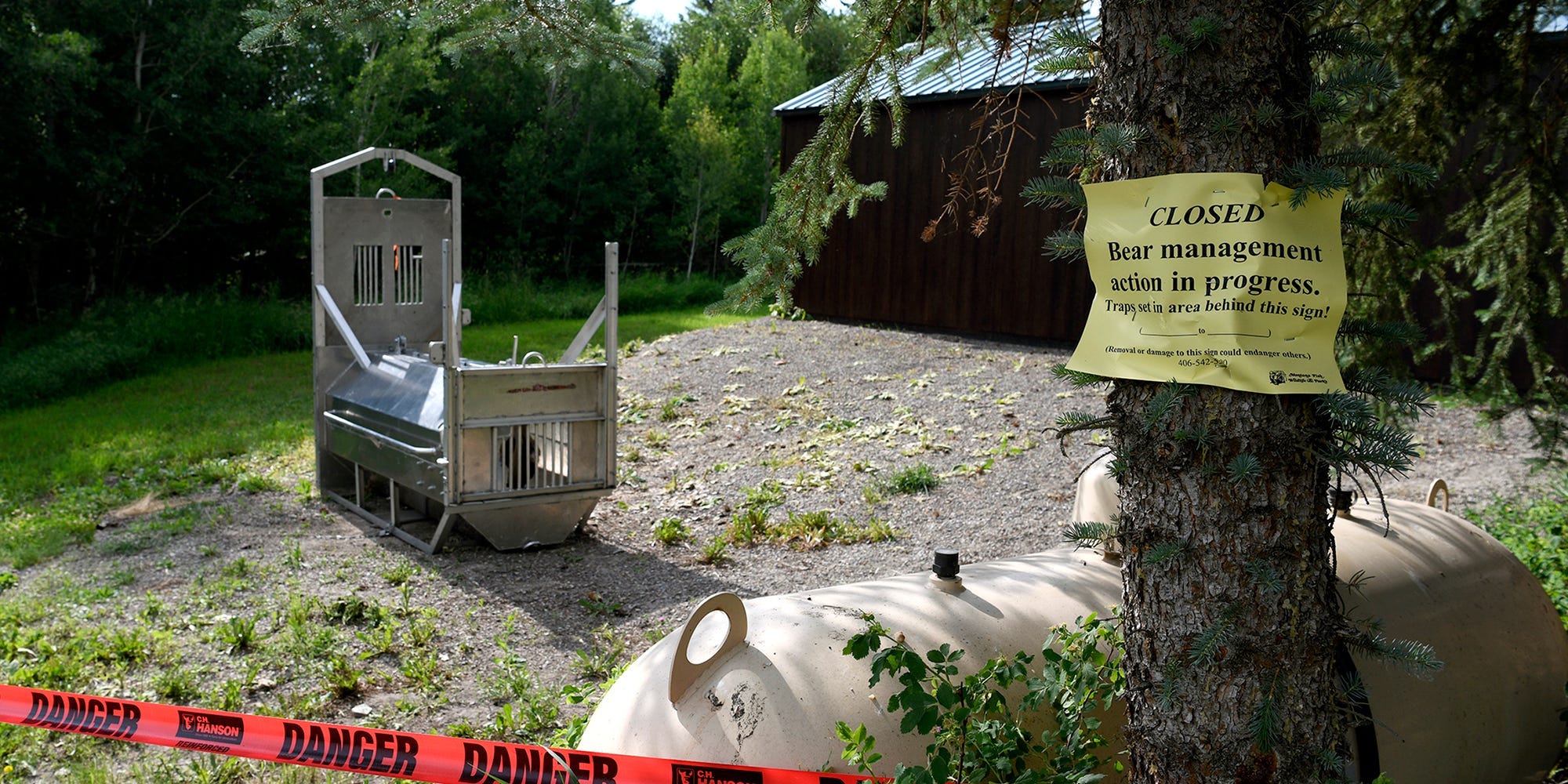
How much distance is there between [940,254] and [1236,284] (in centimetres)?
1278

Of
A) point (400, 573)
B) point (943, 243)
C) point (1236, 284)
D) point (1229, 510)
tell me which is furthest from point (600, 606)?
point (943, 243)

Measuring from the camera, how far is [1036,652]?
8.99ft

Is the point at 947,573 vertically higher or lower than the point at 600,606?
higher

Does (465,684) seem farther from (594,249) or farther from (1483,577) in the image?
(594,249)

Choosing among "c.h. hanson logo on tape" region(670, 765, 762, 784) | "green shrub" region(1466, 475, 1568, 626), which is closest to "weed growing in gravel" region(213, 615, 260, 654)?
"c.h. hanson logo on tape" region(670, 765, 762, 784)

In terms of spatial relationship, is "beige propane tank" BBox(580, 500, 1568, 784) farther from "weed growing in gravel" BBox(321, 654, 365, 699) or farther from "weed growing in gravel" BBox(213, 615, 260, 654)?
"weed growing in gravel" BBox(213, 615, 260, 654)

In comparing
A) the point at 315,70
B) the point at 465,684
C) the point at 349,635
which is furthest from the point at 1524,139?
the point at 315,70

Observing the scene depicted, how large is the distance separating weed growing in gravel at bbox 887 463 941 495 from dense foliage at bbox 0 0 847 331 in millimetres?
3204

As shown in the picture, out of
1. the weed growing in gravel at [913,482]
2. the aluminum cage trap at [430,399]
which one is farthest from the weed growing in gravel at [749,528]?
the weed growing in gravel at [913,482]

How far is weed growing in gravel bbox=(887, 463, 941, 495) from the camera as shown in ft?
25.8

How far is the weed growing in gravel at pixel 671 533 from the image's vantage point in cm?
704

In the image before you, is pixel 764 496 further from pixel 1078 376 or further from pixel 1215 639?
pixel 1215 639

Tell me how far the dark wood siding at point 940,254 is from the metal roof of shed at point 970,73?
312 millimetres

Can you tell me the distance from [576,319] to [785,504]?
1564 cm
